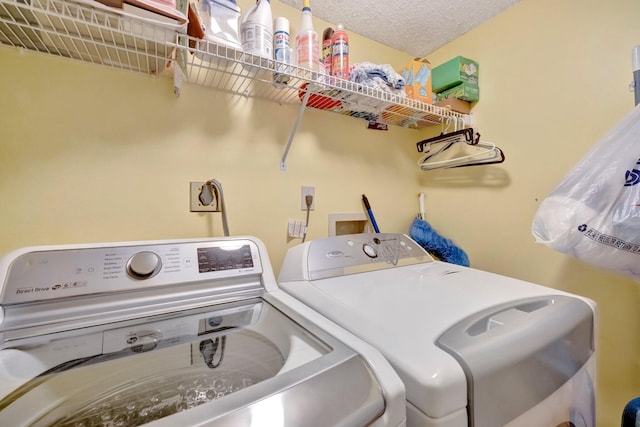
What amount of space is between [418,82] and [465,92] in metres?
0.26

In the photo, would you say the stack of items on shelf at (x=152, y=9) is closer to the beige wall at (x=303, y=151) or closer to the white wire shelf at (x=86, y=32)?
the white wire shelf at (x=86, y=32)

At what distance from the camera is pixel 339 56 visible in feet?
3.86

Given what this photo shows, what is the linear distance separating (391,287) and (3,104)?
4.54ft

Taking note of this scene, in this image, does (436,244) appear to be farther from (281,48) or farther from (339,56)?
(281,48)

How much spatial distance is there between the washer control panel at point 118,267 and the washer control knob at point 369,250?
454 millimetres

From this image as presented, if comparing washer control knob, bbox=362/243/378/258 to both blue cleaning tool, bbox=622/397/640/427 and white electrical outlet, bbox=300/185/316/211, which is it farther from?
blue cleaning tool, bbox=622/397/640/427

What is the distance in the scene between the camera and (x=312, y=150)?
4.64ft

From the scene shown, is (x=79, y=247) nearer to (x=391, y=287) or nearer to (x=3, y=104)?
(x=3, y=104)

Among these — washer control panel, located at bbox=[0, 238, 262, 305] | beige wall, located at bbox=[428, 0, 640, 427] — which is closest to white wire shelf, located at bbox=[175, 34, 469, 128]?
beige wall, located at bbox=[428, 0, 640, 427]

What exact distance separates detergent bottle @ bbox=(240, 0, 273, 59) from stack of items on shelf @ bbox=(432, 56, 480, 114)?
3.25ft

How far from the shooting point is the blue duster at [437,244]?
149cm

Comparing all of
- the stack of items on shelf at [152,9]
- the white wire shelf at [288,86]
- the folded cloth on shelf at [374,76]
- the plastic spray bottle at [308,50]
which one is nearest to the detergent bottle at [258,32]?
the white wire shelf at [288,86]

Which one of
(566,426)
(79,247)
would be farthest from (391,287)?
(79,247)

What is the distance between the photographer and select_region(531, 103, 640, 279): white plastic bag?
78cm
